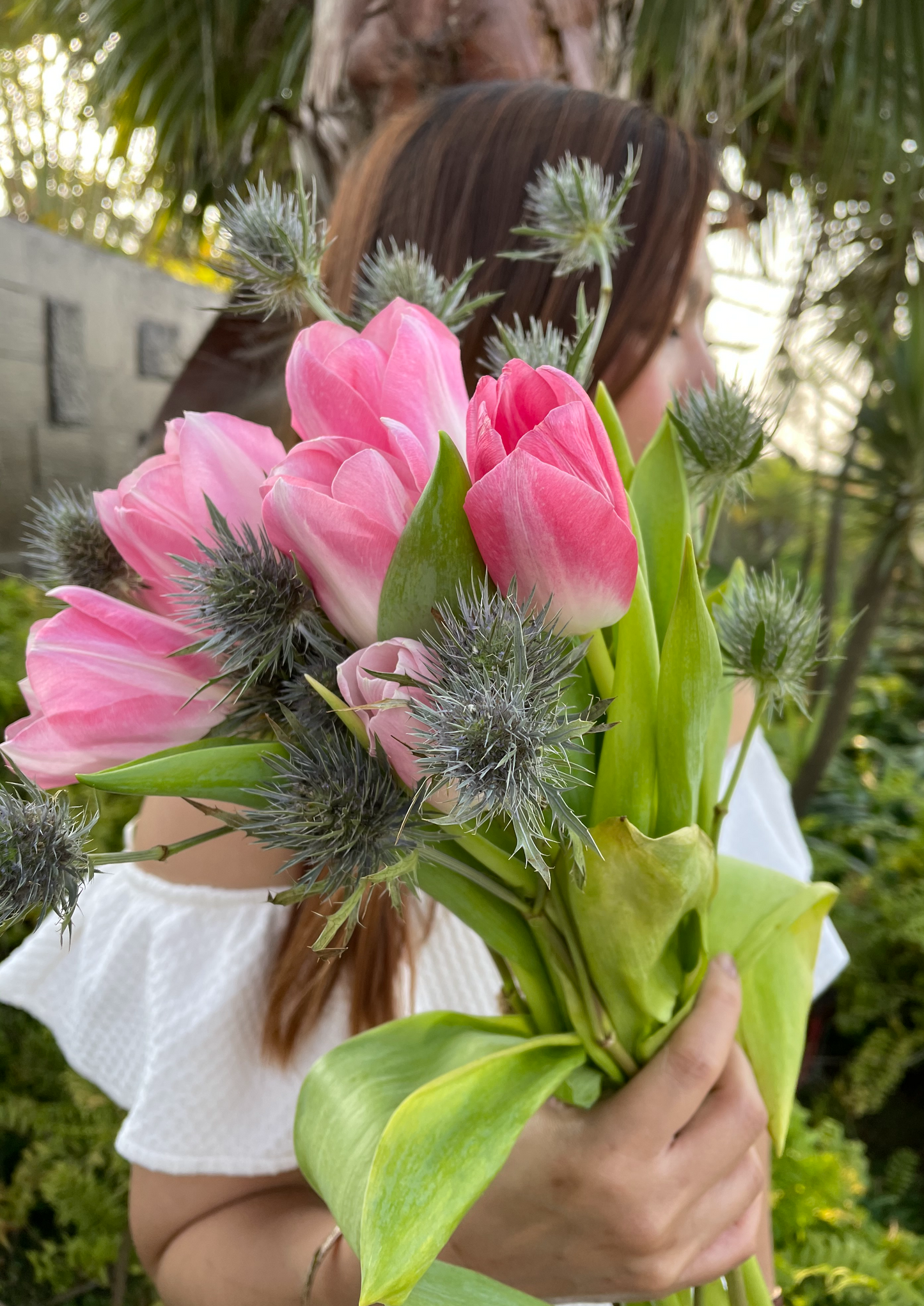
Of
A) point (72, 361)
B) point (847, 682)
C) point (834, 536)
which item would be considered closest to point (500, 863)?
point (847, 682)

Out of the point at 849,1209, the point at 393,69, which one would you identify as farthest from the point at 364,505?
the point at 849,1209

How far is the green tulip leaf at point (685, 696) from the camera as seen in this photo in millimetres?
295

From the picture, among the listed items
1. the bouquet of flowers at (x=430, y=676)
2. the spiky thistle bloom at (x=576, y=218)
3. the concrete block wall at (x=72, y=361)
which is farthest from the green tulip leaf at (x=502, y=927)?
the concrete block wall at (x=72, y=361)

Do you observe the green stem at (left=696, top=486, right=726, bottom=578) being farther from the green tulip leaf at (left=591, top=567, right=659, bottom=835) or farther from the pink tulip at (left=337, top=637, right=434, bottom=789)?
the pink tulip at (left=337, top=637, right=434, bottom=789)

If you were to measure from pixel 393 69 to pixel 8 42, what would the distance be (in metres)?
1.59

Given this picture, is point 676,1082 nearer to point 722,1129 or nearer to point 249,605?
point 722,1129

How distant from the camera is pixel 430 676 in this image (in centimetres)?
21

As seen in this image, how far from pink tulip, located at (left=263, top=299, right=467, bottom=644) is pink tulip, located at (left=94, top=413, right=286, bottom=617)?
0.02 meters

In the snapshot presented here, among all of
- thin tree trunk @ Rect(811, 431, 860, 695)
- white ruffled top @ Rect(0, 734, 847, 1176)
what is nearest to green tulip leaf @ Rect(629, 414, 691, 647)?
white ruffled top @ Rect(0, 734, 847, 1176)


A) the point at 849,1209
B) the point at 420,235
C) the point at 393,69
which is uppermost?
the point at 393,69

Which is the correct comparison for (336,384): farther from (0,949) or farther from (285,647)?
(0,949)

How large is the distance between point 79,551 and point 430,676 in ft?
0.51

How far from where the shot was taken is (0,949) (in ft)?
4.32

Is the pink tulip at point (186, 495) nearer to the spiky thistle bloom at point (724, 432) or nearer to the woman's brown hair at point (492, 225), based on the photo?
the spiky thistle bloom at point (724, 432)
